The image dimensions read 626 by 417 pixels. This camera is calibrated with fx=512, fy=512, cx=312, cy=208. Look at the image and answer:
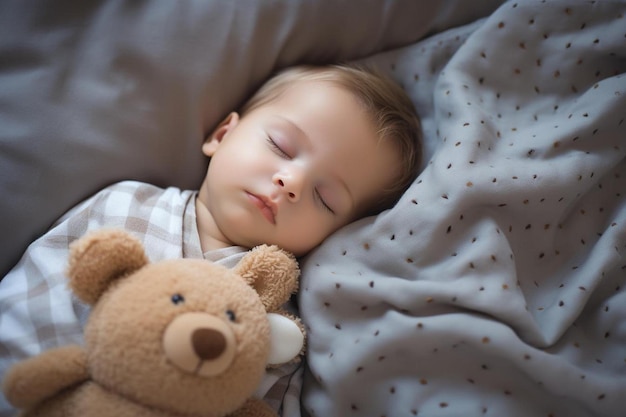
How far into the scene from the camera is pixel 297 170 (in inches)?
41.7

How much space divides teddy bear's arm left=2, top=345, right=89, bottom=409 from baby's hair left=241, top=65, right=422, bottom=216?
693 mm

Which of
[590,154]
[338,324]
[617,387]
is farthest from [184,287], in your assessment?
[590,154]

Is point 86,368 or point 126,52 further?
point 126,52

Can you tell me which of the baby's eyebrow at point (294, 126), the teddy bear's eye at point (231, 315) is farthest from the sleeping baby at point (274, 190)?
the teddy bear's eye at point (231, 315)

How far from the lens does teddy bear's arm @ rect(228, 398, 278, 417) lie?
35.1 inches

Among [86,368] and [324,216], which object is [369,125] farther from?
[86,368]

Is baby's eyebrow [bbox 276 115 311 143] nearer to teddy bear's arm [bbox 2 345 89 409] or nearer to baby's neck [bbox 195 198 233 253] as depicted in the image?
baby's neck [bbox 195 198 233 253]

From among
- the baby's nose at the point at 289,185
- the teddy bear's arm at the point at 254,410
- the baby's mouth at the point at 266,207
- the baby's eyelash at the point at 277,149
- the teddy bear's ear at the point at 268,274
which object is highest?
the baby's eyelash at the point at 277,149

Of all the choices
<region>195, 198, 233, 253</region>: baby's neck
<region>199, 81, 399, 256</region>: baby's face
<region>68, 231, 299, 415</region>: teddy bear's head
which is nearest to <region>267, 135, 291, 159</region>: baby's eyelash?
<region>199, 81, 399, 256</region>: baby's face

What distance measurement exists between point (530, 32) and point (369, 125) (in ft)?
1.38

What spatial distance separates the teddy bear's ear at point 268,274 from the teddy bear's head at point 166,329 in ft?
0.32

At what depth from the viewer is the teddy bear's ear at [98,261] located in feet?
2.42

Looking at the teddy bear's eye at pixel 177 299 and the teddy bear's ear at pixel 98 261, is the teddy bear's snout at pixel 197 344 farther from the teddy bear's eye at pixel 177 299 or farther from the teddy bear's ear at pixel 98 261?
the teddy bear's ear at pixel 98 261

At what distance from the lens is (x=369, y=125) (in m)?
1.16
